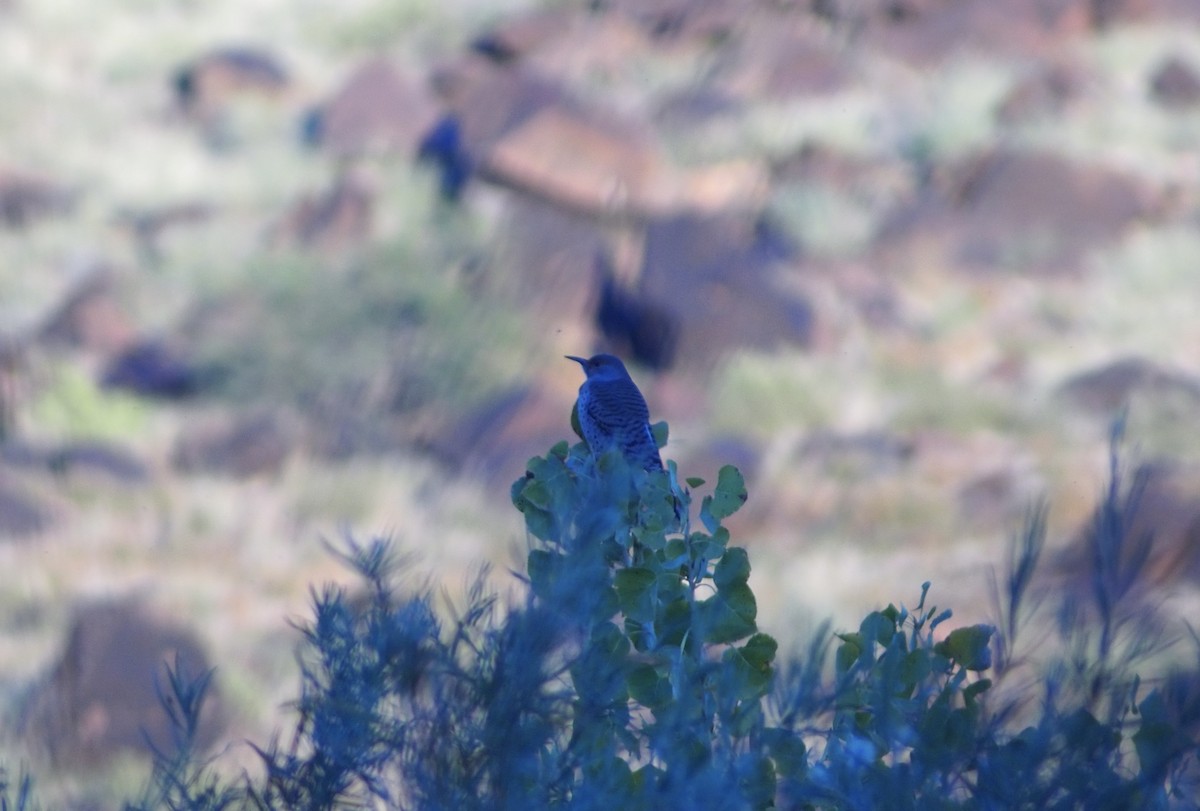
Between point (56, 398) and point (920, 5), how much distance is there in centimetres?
1382

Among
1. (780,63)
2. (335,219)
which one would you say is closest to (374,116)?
(335,219)

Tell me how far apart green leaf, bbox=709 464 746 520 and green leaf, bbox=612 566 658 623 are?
8.5 inches

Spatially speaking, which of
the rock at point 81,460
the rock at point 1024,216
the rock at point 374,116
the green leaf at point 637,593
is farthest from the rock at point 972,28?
the green leaf at point 637,593

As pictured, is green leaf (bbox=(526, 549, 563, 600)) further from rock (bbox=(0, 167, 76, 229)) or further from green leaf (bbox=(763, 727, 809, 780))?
rock (bbox=(0, 167, 76, 229))

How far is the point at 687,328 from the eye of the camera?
12.2m

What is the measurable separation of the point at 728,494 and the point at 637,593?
0.98 ft

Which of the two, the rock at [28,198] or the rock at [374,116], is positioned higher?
the rock at [374,116]

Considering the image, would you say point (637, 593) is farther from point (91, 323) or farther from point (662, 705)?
point (91, 323)

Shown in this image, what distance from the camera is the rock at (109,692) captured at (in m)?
6.28

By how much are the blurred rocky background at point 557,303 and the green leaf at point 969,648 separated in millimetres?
2082

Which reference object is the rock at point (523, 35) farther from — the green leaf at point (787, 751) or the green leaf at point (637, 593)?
the green leaf at point (787, 751)

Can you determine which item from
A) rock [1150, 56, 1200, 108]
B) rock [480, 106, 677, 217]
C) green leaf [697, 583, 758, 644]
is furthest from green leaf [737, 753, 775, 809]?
rock [1150, 56, 1200, 108]

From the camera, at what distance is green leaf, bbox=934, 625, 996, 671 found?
2385 millimetres

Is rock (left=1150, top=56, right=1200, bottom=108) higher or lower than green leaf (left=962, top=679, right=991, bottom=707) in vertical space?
higher
